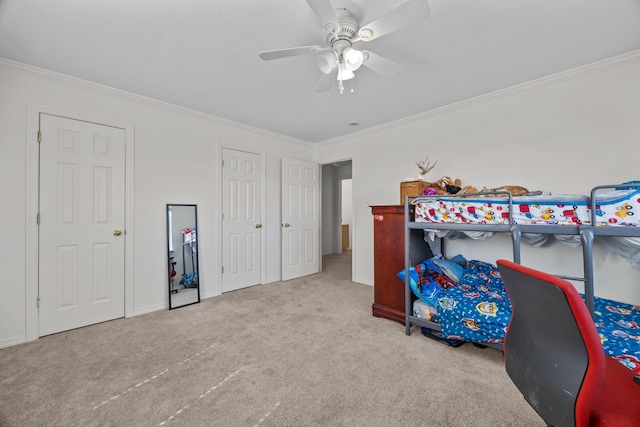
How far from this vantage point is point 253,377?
1820mm

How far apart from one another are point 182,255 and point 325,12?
3.06m

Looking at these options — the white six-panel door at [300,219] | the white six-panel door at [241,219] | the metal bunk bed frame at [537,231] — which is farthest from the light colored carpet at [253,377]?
the white six-panel door at [300,219]

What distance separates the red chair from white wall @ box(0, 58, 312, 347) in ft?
11.2

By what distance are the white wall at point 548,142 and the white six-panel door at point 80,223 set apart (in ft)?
11.5

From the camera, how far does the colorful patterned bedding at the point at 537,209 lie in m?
1.62

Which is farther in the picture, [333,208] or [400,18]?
[333,208]

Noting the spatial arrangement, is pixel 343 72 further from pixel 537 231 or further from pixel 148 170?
pixel 148 170

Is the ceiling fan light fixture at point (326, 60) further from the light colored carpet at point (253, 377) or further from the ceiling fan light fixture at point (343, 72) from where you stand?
the light colored carpet at point (253, 377)

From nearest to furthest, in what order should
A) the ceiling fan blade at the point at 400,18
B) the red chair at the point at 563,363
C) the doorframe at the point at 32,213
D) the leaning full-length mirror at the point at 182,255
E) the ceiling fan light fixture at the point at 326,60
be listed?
the red chair at the point at 563,363 → the ceiling fan blade at the point at 400,18 → the ceiling fan light fixture at the point at 326,60 → the doorframe at the point at 32,213 → the leaning full-length mirror at the point at 182,255

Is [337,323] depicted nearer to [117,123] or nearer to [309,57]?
[309,57]

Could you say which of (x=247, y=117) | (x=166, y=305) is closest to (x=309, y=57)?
(x=247, y=117)

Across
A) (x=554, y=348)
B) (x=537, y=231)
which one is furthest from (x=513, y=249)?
(x=554, y=348)

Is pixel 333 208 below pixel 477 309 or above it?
above

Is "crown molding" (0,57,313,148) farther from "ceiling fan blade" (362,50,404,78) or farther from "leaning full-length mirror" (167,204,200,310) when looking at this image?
"ceiling fan blade" (362,50,404,78)
